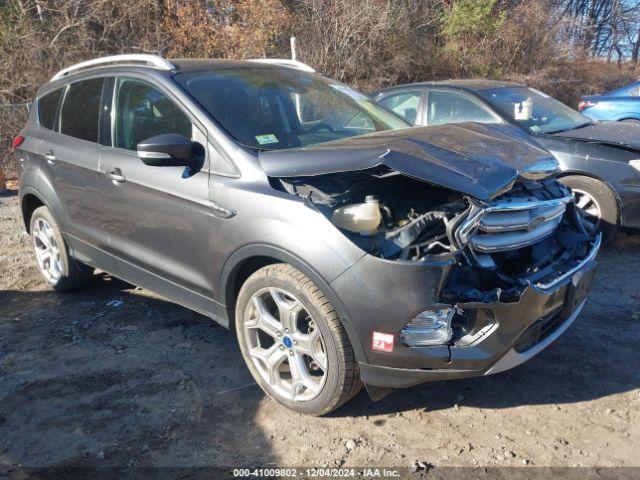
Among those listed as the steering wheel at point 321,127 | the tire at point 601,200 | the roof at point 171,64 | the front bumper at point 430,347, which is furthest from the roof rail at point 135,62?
the tire at point 601,200

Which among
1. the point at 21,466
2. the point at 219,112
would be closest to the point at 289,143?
the point at 219,112

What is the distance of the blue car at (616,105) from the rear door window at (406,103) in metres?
5.42

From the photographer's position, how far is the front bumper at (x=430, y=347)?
2.52m

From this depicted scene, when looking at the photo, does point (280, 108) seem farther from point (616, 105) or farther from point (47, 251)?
point (616, 105)

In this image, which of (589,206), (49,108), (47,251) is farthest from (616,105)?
(47,251)

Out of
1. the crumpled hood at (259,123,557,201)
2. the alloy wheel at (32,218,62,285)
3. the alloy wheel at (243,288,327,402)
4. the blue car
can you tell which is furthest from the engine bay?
the blue car

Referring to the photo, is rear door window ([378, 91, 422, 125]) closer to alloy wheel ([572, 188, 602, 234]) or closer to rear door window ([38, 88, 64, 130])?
alloy wheel ([572, 188, 602, 234])

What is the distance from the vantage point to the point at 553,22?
58.9ft

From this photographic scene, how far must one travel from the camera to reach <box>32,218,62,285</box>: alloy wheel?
193 inches

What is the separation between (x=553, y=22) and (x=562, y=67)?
1.46 meters

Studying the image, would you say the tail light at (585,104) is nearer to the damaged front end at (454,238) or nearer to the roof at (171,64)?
the roof at (171,64)

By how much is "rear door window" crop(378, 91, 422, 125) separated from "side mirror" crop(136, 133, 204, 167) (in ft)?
13.1

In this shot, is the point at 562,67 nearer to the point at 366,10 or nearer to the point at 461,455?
the point at 366,10

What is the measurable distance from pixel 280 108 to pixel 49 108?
2401 mm
